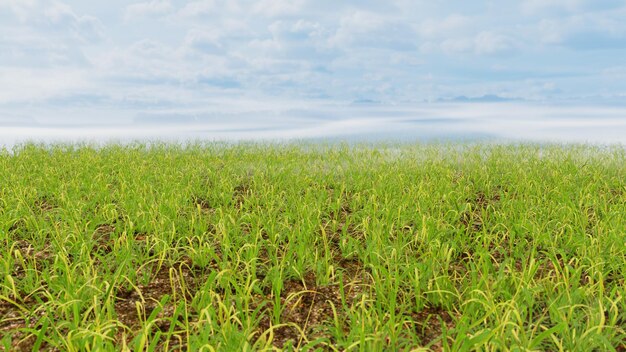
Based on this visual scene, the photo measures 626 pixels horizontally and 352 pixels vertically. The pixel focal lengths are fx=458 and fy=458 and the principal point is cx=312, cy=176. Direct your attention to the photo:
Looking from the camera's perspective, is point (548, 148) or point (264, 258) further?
point (548, 148)

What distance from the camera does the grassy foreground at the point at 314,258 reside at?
115 inches

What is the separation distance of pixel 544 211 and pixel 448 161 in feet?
13.2

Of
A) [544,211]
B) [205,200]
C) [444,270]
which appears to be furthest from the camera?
[205,200]

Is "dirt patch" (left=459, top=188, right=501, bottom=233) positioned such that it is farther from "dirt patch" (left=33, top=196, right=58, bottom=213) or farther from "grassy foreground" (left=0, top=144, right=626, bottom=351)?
"dirt patch" (left=33, top=196, right=58, bottom=213)

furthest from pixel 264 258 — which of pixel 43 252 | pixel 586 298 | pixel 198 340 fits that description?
pixel 586 298

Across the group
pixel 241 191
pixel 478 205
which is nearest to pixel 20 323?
pixel 241 191

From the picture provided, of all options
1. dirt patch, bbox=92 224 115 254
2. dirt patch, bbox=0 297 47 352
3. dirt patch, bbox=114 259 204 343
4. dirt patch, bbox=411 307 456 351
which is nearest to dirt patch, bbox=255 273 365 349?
dirt patch, bbox=411 307 456 351

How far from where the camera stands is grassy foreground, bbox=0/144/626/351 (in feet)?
9.62

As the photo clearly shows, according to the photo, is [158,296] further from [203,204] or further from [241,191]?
[241,191]

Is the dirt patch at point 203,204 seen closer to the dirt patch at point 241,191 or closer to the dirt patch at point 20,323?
the dirt patch at point 241,191

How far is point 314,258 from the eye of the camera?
13.7ft

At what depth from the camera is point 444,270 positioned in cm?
379

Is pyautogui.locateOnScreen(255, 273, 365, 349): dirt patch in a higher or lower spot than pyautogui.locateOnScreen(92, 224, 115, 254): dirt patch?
lower

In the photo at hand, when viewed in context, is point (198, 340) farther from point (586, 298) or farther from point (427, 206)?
point (427, 206)
